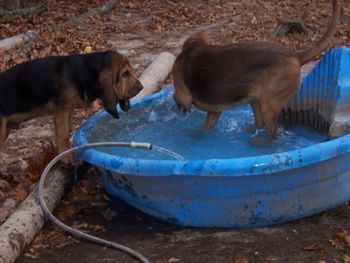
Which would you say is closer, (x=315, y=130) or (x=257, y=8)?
(x=315, y=130)

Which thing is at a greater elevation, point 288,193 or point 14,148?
point 288,193

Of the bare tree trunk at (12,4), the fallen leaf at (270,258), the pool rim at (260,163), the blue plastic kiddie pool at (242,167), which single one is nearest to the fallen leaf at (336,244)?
the blue plastic kiddie pool at (242,167)

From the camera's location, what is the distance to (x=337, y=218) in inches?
221

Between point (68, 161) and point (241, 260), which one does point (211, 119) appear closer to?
point (68, 161)

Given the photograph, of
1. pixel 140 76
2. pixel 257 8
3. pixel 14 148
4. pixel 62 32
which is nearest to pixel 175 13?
pixel 257 8

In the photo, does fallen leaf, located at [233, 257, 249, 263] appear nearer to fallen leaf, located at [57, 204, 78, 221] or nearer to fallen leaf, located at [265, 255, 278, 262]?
fallen leaf, located at [265, 255, 278, 262]

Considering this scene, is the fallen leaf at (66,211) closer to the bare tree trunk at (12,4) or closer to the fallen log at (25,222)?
the fallen log at (25,222)

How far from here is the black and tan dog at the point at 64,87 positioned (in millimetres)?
6227

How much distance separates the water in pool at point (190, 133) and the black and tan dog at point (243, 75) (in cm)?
36

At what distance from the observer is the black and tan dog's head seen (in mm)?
6191

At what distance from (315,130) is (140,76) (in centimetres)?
308

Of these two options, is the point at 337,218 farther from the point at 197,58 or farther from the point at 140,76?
the point at 140,76

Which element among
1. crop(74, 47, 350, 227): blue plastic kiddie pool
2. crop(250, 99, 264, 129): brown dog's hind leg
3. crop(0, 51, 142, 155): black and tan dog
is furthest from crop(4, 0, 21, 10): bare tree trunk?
crop(250, 99, 264, 129): brown dog's hind leg

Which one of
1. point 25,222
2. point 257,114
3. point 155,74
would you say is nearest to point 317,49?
point 257,114
